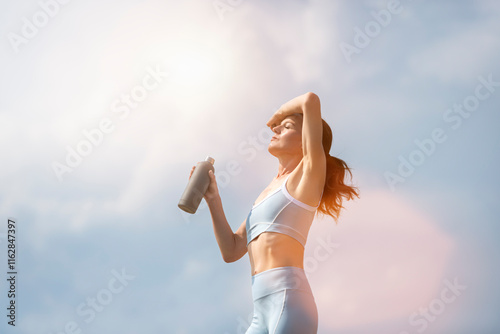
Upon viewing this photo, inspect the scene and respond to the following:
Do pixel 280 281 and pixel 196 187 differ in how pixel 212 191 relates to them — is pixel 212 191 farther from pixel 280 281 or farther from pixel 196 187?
pixel 280 281

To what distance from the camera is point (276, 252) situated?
3895mm

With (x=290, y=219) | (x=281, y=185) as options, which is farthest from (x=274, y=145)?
(x=290, y=219)

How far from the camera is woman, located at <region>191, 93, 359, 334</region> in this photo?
3.75 metres

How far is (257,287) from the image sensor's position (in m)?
3.91

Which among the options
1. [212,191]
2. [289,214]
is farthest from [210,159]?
[289,214]

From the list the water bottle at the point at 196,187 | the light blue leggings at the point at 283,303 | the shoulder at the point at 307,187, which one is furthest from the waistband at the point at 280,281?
the water bottle at the point at 196,187

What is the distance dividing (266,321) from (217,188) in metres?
1.22

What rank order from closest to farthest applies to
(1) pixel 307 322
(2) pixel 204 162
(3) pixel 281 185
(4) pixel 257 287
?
(1) pixel 307 322, (4) pixel 257 287, (3) pixel 281 185, (2) pixel 204 162

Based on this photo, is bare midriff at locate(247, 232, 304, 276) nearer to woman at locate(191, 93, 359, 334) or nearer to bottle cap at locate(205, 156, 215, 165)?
woman at locate(191, 93, 359, 334)

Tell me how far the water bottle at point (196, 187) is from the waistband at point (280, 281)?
0.78m

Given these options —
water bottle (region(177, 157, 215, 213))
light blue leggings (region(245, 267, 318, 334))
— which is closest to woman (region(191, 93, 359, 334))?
light blue leggings (region(245, 267, 318, 334))

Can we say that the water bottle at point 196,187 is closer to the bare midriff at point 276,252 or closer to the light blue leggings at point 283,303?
the bare midriff at point 276,252

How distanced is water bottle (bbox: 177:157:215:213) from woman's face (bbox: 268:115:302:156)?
0.54 metres

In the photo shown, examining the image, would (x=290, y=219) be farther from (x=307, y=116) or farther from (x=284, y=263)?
(x=307, y=116)
